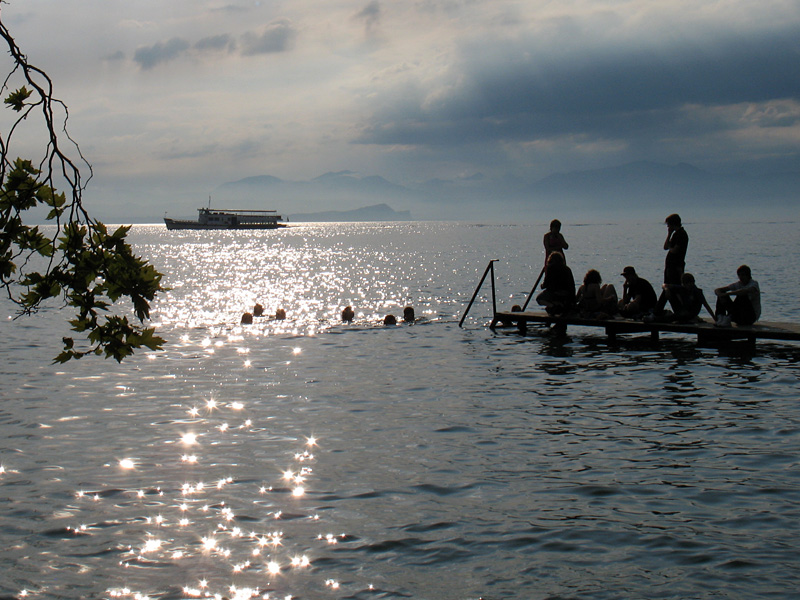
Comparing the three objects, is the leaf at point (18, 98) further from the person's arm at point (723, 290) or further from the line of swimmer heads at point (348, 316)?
the line of swimmer heads at point (348, 316)

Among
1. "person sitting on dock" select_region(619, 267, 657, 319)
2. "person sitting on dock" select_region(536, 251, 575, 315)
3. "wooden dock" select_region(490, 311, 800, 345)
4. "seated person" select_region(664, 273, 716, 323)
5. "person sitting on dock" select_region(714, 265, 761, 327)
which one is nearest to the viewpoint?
"wooden dock" select_region(490, 311, 800, 345)

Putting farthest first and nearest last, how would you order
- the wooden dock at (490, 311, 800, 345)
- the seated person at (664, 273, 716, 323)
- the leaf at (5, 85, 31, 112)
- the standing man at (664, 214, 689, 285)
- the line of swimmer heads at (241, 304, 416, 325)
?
the line of swimmer heads at (241, 304, 416, 325)
the seated person at (664, 273, 716, 323)
the standing man at (664, 214, 689, 285)
the wooden dock at (490, 311, 800, 345)
the leaf at (5, 85, 31, 112)

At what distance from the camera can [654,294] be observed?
2252cm

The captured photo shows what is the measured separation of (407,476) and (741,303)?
44.3ft

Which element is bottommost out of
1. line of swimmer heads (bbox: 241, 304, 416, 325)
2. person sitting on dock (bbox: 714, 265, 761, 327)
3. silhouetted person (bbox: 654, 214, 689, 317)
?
line of swimmer heads (bbox: 241, 304, 416, 325)

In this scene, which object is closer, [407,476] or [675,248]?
[407,476]

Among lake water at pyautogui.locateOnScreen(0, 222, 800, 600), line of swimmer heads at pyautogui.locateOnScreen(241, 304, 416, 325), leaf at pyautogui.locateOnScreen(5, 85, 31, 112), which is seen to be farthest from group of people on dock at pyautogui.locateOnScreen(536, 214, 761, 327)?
leaf at pyautogui.locateOnScreen(5, 85, 31, 112)

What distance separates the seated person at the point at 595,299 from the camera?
75.6ft

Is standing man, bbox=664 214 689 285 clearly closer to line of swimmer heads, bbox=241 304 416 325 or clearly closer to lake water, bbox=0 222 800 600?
lake water, bbox=0 222 800 600

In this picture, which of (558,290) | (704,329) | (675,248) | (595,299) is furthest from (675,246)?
(558,290)

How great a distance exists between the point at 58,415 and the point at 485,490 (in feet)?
31.0

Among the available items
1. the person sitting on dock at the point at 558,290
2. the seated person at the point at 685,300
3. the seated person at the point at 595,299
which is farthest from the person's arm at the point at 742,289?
the person sitting on dock at the point at 558,290

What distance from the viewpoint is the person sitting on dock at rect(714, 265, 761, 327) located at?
66.6 ft

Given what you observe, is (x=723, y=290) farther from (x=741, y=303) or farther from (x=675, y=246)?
(x=675, y=246)
